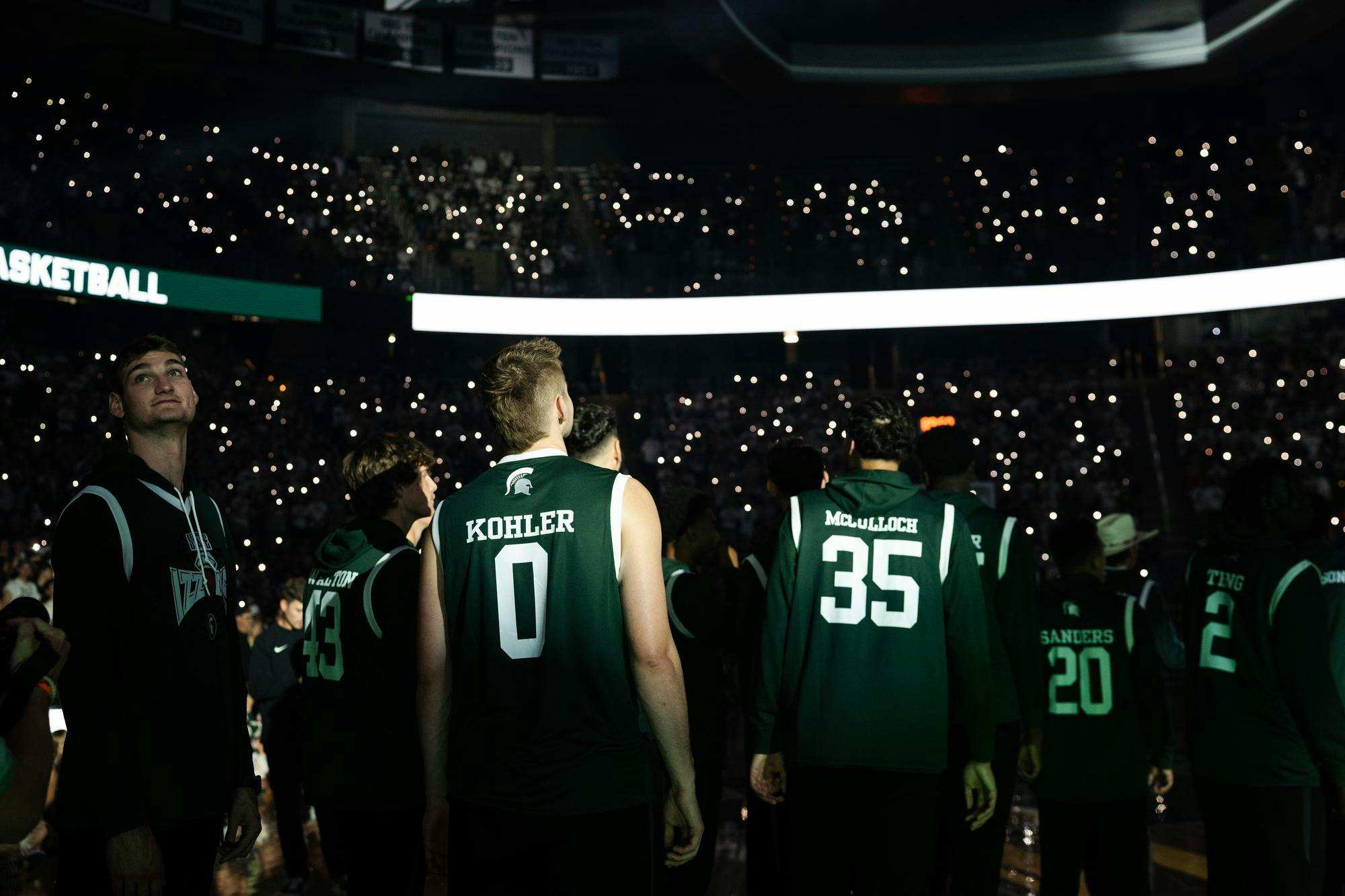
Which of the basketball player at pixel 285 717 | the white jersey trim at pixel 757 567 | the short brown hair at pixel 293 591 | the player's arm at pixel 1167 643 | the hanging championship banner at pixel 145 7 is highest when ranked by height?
the hanging championship banner at pixel 145 7

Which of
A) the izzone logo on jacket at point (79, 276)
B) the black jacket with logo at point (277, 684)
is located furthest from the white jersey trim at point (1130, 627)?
the izzone logo on jacket at point (79, 276)

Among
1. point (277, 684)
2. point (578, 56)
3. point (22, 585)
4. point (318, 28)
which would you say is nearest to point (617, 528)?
point (277, 684)

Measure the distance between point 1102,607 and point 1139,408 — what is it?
726 inches

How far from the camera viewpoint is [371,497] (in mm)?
4008

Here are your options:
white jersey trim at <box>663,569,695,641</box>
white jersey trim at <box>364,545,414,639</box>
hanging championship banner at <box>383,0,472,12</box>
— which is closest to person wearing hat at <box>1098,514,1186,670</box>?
white jersey trim at <box>663,569,695,641</box>

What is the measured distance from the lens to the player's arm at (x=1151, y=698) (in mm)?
4523

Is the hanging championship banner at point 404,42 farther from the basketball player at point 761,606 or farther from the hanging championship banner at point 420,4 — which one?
the basketball player at point 761,606

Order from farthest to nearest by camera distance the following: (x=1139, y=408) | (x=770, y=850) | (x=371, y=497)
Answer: (x=1139, y=408) → (x=770, y=850) → (x=371, y=497)

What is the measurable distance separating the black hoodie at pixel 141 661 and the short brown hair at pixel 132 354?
252 mm

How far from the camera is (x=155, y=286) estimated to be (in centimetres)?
1762

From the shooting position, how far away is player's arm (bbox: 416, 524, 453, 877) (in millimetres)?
2830

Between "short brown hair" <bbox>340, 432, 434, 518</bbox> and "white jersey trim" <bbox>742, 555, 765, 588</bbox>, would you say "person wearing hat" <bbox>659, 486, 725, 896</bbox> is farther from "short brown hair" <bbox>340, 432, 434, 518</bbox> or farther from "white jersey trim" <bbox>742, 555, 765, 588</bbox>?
"short brown hair" <bbox>340, 432, 434, 518</bbox>

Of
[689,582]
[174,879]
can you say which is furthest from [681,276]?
[174,879]

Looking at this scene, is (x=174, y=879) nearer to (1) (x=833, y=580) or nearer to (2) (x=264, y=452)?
(1) (x=833, y=580)
